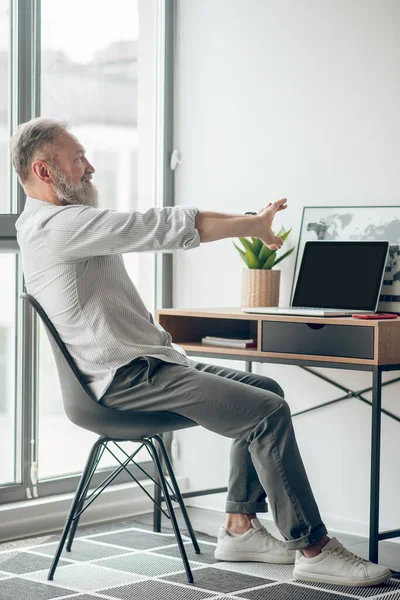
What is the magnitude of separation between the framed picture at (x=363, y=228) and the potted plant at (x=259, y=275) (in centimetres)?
9

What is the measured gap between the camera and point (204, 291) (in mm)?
3531

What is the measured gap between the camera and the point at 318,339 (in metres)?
2.72

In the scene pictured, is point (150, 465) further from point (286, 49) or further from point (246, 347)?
point (286, 49)

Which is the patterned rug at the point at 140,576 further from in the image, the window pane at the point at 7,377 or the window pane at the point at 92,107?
the window pane at the point at 92,107

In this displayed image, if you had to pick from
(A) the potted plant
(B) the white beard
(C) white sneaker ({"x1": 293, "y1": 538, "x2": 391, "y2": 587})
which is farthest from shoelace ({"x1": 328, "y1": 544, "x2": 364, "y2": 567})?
(B) the white beard

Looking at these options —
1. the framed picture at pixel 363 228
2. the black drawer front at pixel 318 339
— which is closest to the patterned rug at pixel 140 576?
the black drawer front at pixel 318 339

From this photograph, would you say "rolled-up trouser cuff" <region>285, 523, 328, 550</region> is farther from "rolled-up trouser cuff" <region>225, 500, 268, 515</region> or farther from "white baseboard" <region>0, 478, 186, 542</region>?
"white baseboard" <region>0, 478, 186, 542</region>

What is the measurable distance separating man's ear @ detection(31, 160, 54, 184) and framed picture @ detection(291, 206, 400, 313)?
1.00 m

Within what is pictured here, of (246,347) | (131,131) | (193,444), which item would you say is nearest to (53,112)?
(131,131)

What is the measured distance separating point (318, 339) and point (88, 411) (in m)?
0.72

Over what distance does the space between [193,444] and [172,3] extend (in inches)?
67.9

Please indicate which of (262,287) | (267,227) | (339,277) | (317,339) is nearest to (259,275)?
(262,287)

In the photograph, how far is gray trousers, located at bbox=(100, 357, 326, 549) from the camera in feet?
7.93

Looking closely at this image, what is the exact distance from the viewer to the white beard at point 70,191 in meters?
2.56
